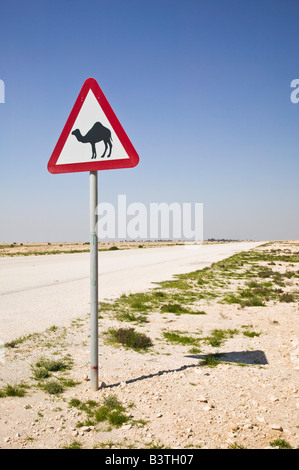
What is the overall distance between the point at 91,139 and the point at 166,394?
A: 321 centimetres

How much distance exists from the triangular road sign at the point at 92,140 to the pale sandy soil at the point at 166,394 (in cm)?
274

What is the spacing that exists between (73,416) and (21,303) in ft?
21.7

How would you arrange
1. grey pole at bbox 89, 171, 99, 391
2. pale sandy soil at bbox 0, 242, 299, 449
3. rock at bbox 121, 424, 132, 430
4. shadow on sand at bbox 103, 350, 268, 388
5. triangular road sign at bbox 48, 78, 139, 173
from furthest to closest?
shadow on sand at bbox 103, 350, 268, 388, grey pole at bbox 89, 171, 99, 391, triangular road sign at bbox 48, 78, 139, 173, rock at bbox 121, 424, 132, 430, pale sandy soil at bbox 0, 242, 299, 449

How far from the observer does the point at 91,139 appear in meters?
3.84

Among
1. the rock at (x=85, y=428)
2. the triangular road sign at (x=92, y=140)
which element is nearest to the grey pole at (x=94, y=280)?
the triangular road sign at (x=92, y=140)

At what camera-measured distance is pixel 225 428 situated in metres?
3.12

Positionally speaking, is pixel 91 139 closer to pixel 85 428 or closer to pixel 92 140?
pixel 92 140

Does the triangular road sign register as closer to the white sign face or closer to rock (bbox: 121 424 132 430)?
the white sign face

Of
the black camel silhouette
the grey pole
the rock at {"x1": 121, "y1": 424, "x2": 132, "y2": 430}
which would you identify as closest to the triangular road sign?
the black camel silhouette

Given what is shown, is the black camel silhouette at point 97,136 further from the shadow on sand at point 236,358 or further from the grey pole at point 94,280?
the shadow on sand at point 236,358

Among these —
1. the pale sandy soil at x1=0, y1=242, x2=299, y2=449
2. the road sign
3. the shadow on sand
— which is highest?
the road sign

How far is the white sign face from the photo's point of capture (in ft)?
12.4
